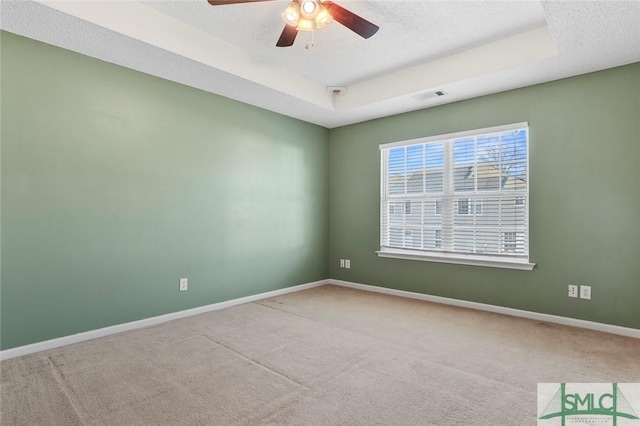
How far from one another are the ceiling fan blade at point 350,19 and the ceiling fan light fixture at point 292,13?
19 cm

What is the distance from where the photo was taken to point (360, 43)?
128 inches

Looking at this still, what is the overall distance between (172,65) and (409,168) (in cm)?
304

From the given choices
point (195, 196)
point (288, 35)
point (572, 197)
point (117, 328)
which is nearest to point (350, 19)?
point (288, 35)

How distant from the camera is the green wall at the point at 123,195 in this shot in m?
2.68

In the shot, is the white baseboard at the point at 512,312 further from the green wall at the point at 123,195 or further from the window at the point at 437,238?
the green wall at the point at 123,195

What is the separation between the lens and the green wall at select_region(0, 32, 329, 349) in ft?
8.80

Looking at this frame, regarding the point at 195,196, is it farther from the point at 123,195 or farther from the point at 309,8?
the point at 309,8

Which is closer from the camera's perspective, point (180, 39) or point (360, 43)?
point (180, 39)

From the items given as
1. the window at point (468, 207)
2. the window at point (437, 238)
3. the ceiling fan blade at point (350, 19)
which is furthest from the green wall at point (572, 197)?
the ceiling fan blade at point (350, 19)

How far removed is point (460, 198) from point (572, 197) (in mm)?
1103

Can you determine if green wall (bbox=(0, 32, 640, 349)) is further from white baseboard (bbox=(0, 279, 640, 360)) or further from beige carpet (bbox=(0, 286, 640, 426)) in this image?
beige carpet (bbox=(0, 286, 640, 426))

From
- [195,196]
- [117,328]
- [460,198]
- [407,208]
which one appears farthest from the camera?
[407,208]

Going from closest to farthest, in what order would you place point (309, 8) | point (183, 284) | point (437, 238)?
1. point (309, 8)
2. point (183, 284)
3. point (437, 238)

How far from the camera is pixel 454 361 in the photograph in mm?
2553
